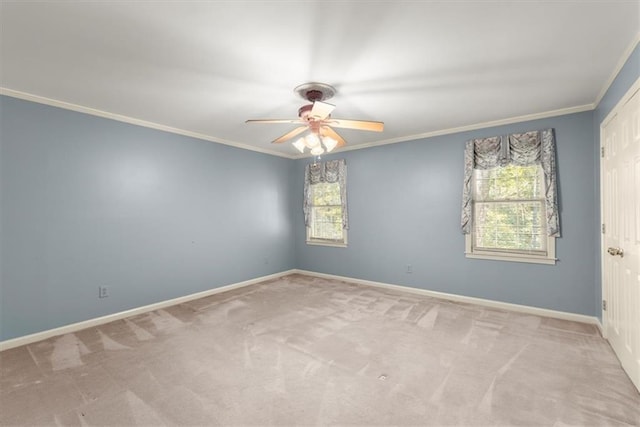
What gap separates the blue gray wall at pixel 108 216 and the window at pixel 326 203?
3.88 feet

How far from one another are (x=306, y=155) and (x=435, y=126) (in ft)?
8.78

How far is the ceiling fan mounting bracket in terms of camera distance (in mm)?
2818

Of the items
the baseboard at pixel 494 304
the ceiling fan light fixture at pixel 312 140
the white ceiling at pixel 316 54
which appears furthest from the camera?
the baseboard at pixel 494 304

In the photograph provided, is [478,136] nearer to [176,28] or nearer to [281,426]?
[176,28]

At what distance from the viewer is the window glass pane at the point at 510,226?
3889 millimetres

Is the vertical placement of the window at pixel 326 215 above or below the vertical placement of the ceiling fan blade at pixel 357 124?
below

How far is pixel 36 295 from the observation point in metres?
3.13

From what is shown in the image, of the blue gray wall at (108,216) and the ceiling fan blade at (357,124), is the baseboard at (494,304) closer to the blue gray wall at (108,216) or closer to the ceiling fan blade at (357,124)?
the blue gray wall at (108,216)

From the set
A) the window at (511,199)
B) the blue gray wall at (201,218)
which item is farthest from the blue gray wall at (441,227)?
the window at (511,199)

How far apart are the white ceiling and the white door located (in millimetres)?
514

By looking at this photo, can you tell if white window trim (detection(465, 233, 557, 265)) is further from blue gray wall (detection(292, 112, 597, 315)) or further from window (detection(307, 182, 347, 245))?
window (detection(307, 182, 347, 245))

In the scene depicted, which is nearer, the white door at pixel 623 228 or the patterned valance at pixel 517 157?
the white door at pixel 623 228

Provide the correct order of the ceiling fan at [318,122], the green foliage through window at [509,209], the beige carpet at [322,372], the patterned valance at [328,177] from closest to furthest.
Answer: the beige carpet at [322,372] < the ceiling fan at [318,122] < the green foliage through window at [509,209] < the patterned valance at [328,177]

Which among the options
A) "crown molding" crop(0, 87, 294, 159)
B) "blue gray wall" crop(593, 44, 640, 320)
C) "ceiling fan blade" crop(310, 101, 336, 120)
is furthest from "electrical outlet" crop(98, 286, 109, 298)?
"blue gray wall" crop(593, 44, 640, 320)
